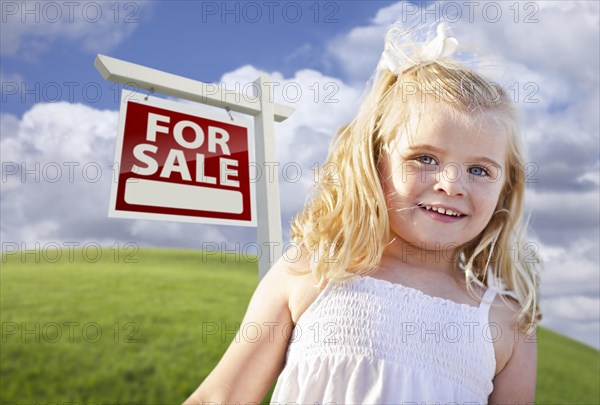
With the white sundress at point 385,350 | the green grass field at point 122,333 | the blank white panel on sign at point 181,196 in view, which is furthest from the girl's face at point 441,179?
the green grass field at point 122,333

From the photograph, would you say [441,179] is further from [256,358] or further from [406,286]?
[256,358]

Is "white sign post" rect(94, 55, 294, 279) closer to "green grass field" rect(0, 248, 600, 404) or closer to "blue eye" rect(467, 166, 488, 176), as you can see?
"green grass field" rect(0, 248, 600, 404)

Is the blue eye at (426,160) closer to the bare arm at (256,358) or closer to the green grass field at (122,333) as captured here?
the bare arm at (256,358)

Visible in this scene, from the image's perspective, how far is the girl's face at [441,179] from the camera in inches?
36.2

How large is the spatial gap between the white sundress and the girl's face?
113 mm

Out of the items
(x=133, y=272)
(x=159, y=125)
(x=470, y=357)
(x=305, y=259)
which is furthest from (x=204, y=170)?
(x=133, y=272)

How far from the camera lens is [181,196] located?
2.64m

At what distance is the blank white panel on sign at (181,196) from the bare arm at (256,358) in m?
1.68

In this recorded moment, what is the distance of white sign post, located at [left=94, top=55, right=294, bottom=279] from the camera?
8.75 feet

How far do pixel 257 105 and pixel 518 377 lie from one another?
2394 millimetres

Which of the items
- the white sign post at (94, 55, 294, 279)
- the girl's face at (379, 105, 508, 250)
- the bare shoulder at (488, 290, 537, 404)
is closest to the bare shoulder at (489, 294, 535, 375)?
the bare shoulder at (488, 290, 537, 404)

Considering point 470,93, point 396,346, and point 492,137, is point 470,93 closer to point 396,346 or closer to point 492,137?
point 492,137

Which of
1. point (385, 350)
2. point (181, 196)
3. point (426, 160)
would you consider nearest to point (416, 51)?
point (426, 160)

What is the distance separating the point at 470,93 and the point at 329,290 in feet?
1.39
